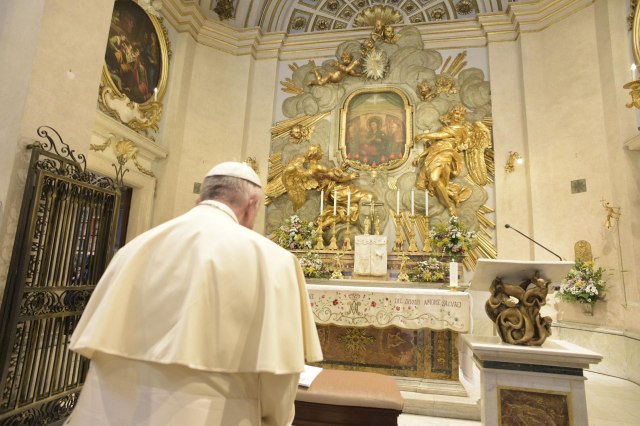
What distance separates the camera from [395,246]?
26.1 feet

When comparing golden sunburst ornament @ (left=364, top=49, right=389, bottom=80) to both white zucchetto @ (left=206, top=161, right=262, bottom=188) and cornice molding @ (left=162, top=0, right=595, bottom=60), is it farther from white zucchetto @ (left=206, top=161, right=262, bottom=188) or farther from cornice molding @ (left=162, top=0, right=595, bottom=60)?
white zucchetto @ (left=206, top=161, right=262, bottom=188)

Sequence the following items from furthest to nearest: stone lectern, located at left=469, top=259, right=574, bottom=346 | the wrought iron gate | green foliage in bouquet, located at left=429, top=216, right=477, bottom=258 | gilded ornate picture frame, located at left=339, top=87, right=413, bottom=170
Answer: gilded ornate picture frame, located at left=339, top=87, right=413, bottom=170, green foliage in bouquet, located at left=429, top=216, right=477, bottom=258, the wrought iron gate, stone lectern, located at left=469, top=259, right=574, bottom=346

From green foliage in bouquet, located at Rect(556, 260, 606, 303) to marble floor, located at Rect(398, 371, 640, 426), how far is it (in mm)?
1230

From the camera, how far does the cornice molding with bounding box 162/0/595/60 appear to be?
8.36 metres

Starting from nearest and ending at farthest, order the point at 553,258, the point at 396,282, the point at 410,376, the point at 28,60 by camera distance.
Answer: the point at 28,60 < the point at 410,376 < the point at 396,282 < the point at 553,258

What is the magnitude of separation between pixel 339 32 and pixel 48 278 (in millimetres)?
8554

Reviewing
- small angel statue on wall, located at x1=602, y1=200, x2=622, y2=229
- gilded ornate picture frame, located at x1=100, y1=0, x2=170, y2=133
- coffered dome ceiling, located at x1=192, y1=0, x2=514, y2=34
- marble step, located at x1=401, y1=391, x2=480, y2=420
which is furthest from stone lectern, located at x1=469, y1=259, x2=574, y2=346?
coffered dome ceiling, located at x1=192, y1=0, x2=514, y2=34

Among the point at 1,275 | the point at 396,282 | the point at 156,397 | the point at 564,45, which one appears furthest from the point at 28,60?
the point at 564,45

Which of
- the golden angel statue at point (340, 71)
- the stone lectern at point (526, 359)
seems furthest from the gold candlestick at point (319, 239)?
the stone lectern at point (526, 359)

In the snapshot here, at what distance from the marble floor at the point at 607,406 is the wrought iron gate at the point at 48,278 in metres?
3.18

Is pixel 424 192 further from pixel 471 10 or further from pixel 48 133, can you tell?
pixel 48 133

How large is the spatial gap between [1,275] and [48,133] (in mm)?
1316

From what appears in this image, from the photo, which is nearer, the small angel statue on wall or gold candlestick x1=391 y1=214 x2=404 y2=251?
the small angel statue on wall

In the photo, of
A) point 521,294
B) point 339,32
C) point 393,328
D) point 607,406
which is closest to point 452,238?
point 393,328
